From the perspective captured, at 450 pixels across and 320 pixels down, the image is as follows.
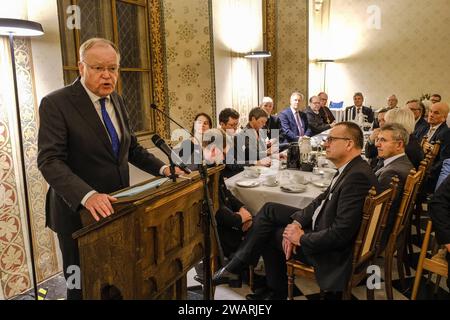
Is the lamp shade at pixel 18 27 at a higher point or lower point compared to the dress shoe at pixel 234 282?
higher

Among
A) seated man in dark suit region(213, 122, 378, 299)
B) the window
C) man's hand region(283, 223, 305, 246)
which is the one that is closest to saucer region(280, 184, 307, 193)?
seated man in dark suit region(213, 122, 378, 299)

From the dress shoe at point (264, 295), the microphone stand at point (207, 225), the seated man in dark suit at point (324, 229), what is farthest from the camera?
the dress shoe at point (264, 295)

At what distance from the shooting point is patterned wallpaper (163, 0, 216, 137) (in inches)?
170

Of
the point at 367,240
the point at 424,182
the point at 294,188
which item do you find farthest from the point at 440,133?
the point at 367,240

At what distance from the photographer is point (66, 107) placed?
1643mm

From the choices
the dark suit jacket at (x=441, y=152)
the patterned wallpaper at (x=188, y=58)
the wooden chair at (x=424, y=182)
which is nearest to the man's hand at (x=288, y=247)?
the wooden chair at (x=424, y=182)

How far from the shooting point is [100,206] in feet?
3.96

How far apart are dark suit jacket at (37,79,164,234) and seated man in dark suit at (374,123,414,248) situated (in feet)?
4.76

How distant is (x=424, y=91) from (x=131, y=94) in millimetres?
6802

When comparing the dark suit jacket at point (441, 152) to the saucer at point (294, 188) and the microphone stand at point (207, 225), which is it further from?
the microphone stand at point (207, 225)

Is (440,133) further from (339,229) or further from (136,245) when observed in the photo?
(136,245)

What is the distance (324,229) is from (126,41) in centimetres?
290

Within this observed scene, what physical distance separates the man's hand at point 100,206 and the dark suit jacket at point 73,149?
28cm

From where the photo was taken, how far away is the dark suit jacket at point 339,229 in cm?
197
